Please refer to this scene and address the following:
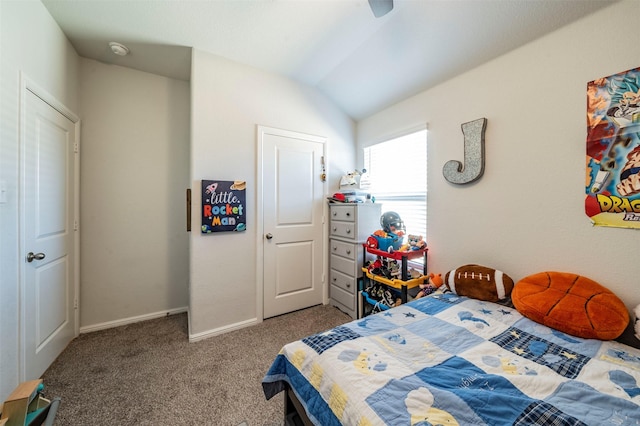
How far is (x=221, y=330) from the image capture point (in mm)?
2270

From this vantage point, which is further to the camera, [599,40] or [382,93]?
[382,93]

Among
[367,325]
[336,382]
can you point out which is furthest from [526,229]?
→ [336,382]

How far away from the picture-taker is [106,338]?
216 cm

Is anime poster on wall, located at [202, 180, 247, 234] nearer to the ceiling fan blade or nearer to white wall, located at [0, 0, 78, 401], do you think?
white wall, located at [0, 0, 78, 401]

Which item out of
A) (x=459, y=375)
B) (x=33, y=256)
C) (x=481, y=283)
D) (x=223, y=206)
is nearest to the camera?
(x=459, y=375)

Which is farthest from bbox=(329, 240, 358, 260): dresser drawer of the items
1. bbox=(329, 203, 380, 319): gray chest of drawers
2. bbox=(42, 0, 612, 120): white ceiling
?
bbox=(42, 0, 612, 120): white ceiling

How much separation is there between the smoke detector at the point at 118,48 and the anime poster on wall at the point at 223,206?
4.36 ft

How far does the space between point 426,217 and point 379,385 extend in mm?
1750

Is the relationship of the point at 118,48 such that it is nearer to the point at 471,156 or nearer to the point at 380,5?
the point at 380,5

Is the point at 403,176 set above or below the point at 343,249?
above

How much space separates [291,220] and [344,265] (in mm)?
774

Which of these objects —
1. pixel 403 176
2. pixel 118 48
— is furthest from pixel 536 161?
pixel 118 48

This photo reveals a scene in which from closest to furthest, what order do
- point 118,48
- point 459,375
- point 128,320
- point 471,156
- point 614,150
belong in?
point 459,375 → point 614,150 → point 471,156 → point 118,48 → point 128,320

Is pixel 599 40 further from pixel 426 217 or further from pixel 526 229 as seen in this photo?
pixel 426 217
